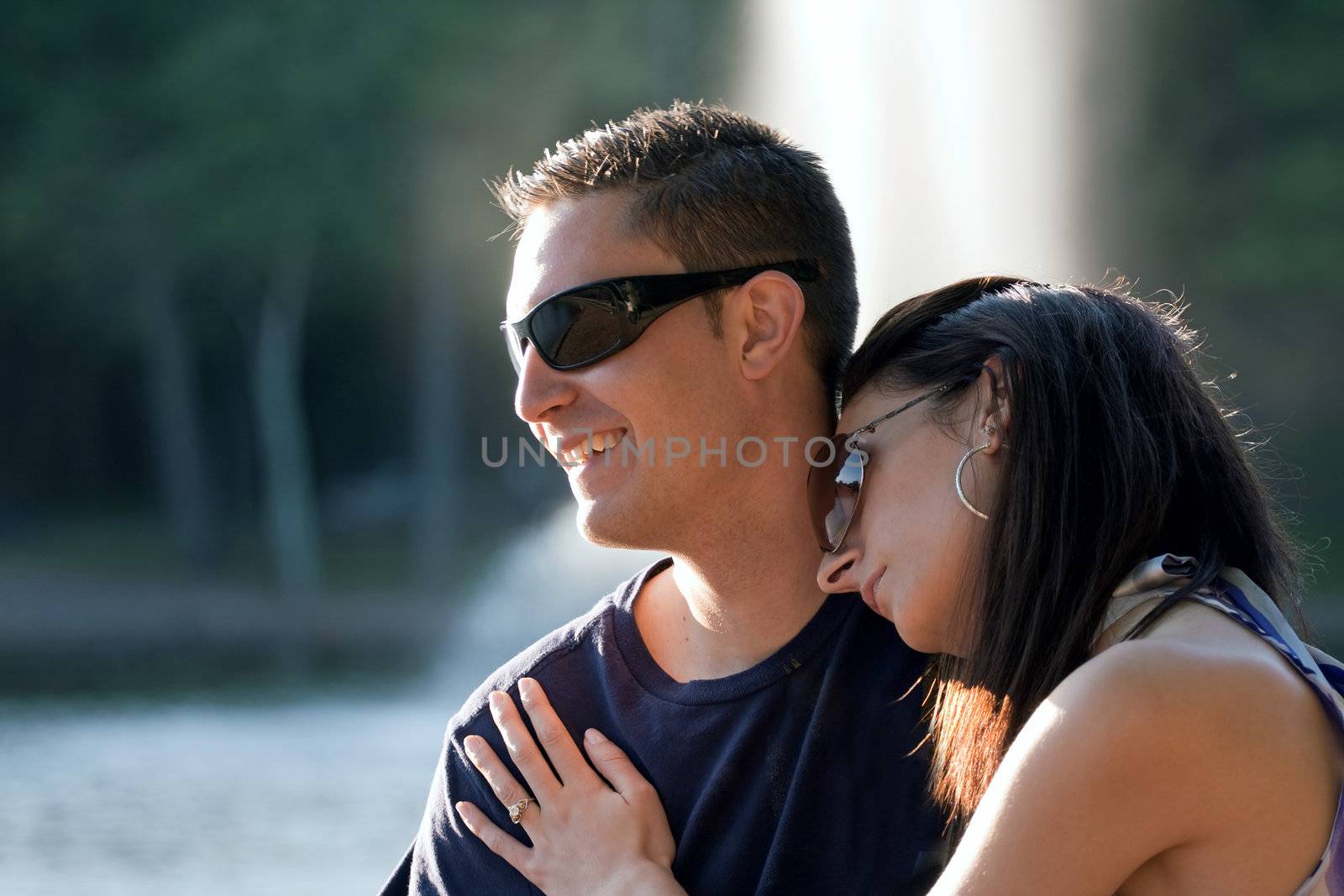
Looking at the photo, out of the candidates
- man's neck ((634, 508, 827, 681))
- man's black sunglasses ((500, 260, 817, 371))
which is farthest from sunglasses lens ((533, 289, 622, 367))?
man's neck ((634, 508, 827, 681))

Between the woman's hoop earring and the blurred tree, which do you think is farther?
the blurred tree

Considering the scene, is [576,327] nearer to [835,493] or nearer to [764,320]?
[764,320]

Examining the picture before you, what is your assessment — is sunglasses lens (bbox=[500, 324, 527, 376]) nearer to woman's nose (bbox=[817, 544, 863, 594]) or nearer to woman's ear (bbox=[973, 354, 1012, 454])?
woman's nose (bbox=[817, 544, 863, 594])

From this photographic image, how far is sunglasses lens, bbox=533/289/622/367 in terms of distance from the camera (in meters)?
2.07

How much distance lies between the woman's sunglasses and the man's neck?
0.09 meters

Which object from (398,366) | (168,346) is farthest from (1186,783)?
(398,366)

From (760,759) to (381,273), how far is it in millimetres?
13788

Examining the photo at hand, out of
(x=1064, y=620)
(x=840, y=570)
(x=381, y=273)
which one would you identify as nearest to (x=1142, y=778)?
(x=1064, y=620)

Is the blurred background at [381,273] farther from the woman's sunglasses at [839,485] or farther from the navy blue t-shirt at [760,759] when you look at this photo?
the woman's sunglasses at [839,485]

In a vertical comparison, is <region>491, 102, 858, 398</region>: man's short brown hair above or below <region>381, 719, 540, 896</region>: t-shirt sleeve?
above

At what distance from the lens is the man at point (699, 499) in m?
1.99

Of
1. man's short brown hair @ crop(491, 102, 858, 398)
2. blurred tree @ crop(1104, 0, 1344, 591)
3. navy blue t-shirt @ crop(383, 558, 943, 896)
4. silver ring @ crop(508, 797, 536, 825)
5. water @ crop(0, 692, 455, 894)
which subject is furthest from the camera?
blurred tree @ crop(1104, 0, 1344, 591)

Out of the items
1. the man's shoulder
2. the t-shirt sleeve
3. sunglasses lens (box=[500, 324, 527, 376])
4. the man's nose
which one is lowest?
the t-shirt sleeve

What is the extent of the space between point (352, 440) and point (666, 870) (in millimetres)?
15412
